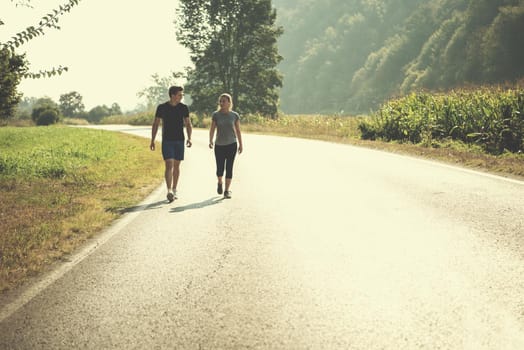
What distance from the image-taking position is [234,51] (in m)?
47.4

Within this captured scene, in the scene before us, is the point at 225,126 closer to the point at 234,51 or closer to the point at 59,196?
the point at 59,196

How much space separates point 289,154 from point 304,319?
12.0 m

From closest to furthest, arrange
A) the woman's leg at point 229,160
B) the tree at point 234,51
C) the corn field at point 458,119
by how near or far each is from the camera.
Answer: the woman's leg at point 229,160
the corn field at point 458,119
the tree at point 234,51

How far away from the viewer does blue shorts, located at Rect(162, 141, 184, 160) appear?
26.9 feet

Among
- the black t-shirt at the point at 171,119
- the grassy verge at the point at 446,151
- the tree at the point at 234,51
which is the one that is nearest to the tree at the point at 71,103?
the tree at the point at 234,51

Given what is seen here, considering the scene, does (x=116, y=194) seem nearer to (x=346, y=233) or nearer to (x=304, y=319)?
(x=346, y=233)

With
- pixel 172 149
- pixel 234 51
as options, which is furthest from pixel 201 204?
pixel 234 51

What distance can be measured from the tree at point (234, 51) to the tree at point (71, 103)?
33878mm

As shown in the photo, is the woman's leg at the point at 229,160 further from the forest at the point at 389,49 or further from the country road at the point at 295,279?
the forest at the point at 389,49

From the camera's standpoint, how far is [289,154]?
49.4 feet

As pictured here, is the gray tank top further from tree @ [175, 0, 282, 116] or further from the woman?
tree @ [175, 0, 282, 116]

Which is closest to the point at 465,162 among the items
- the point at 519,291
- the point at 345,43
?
the point at 519,291

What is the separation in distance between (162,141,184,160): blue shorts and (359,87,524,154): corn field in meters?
9.20

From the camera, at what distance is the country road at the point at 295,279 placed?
3.03 m
